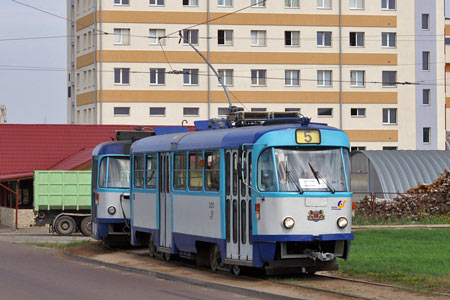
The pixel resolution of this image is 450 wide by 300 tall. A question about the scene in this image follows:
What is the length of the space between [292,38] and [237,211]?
202ft

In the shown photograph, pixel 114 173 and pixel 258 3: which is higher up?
pixel 258 3

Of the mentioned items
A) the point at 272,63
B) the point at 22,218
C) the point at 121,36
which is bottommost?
the point at 22,218

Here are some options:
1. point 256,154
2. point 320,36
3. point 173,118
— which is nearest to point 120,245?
point 256,154

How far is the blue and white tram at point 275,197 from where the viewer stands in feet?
55.6

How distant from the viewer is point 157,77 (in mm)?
76250

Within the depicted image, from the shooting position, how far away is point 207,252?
20047mm

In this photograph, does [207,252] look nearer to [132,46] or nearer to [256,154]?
[256,154]

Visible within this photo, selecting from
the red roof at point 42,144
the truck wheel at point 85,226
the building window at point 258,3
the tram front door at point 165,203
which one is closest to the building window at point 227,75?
the building window at point 258,3

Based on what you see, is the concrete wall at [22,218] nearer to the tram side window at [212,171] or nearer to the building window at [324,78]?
the tram side window at [212,171]

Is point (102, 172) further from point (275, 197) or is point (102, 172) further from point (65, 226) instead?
point (65, 226)

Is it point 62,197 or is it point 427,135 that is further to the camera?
point 427,135

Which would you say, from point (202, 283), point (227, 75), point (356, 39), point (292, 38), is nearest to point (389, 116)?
point (356, 39)

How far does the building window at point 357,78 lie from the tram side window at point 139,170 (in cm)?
5795

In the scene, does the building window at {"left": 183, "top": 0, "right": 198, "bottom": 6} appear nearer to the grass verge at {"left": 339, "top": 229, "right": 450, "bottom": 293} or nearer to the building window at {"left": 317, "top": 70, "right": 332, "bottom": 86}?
the building window at {"left": 317, "top": 70, "right": 332, "bottom": 86}
